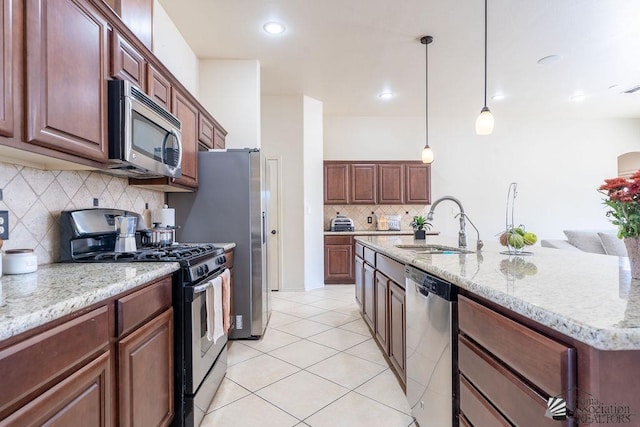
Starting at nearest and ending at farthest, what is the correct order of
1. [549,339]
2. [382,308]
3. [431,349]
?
[549,339] < [431,349] < [382,308]

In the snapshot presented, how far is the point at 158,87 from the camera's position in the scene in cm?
213

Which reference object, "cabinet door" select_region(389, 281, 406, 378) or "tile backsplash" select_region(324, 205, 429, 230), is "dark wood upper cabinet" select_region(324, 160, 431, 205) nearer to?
"tile backsplash" select_region(324, 205, 429, 230)

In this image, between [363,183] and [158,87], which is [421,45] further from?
→ [158,87]

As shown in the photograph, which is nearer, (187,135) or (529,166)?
(187,135)

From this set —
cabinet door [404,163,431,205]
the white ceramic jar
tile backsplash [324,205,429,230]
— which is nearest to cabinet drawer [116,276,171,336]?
the white ceramic jar

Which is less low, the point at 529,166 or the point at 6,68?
the point at 529,166

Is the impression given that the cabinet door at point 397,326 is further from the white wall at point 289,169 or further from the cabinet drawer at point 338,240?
the cabinet drawer at point 338,240

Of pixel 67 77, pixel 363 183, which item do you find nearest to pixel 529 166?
pixel 363 183

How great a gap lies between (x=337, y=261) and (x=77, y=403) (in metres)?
4.40

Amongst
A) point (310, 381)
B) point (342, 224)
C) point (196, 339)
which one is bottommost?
point (310, 381)

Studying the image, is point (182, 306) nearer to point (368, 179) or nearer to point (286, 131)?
point (286, 131)

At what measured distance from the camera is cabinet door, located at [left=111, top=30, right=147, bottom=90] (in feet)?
5.28

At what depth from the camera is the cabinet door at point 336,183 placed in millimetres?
5414

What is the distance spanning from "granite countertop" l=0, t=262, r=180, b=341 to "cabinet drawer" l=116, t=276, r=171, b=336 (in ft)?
0.15
